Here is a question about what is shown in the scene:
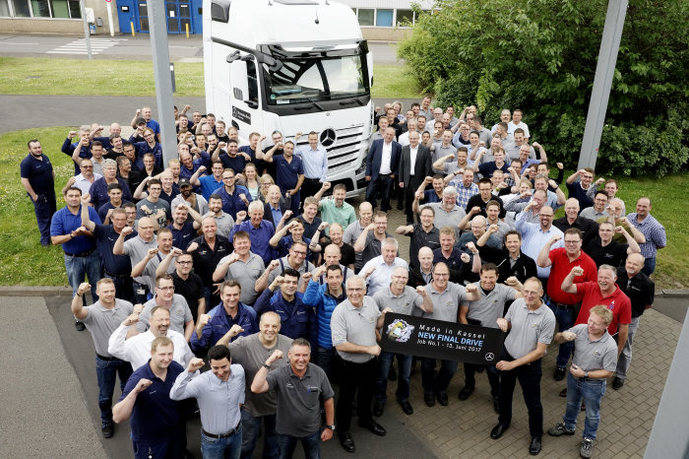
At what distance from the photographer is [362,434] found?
643 centimetres

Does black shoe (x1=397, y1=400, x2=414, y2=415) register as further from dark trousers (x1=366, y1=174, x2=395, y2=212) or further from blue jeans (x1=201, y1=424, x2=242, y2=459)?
dark trousers (x1=366, y1=174, x2=395, y2=212)

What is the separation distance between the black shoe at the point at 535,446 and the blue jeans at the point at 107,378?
4.60m

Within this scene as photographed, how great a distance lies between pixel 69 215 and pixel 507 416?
6416mm

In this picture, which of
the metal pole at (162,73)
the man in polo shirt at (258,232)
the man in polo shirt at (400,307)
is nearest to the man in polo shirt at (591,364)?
the man in polo shirt at (400,307)

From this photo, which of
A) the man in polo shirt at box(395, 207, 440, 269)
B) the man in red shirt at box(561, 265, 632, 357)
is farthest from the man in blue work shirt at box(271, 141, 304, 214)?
the man in red shirt at box(561, 265, 632, 357)

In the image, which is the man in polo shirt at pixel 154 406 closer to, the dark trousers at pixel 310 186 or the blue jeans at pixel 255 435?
the blue jeans at pixel 255 435

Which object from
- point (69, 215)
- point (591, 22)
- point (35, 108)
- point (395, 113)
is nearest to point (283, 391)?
point (69, 215)

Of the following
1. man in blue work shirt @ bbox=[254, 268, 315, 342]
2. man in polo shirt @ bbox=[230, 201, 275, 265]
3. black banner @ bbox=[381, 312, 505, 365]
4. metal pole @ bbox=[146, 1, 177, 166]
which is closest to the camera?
man in blue work shirt @ bbox=[254, 268, 315, 342]

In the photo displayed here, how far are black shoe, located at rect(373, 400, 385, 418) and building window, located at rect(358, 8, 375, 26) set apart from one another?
4186 cm

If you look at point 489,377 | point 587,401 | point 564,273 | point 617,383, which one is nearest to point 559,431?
point 587,401

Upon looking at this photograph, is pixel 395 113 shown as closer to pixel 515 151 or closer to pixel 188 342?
pixel 515 151

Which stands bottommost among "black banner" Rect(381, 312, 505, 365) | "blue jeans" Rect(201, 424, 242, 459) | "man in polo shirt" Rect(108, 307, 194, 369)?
"blue jeans" Rect(201, 424, 242, 459)

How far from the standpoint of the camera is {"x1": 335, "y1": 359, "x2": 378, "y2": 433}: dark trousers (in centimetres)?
610

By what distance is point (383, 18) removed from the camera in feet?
146
